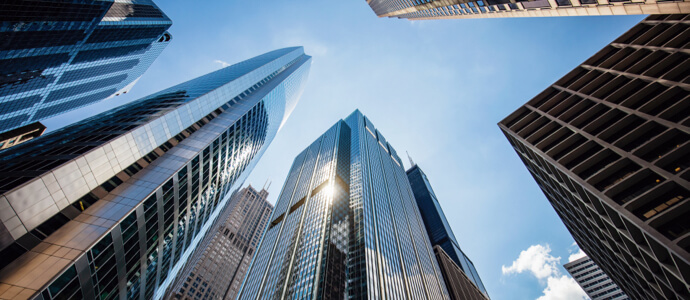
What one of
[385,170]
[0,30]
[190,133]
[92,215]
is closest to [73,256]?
[92,215]

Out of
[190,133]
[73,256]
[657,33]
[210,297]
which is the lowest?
[210,297]

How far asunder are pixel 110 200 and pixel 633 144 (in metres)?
56.1

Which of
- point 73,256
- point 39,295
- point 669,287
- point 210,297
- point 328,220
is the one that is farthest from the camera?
point 210,297

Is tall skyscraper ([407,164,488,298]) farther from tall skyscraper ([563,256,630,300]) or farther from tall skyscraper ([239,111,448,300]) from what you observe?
tall skyscraper ([563,256,630,300])

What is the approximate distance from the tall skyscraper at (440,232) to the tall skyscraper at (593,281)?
47968 millimetres

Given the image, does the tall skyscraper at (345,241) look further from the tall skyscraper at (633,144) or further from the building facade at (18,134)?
the building facade at (18,134)

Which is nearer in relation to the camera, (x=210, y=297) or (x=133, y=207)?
(x=133, y=207)

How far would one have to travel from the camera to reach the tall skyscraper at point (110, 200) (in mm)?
21203

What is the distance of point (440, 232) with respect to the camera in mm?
157625

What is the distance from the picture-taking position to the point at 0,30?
160 feet

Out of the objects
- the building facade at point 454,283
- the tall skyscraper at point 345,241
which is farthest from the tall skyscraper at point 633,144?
the building facade at point 454,283

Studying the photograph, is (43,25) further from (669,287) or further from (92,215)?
(669,287)

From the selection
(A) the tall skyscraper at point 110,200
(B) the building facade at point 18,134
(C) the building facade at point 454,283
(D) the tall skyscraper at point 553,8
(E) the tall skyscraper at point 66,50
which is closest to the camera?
(D) the tall skyscraper at point 553,8

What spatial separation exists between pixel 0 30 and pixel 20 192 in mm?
53688
